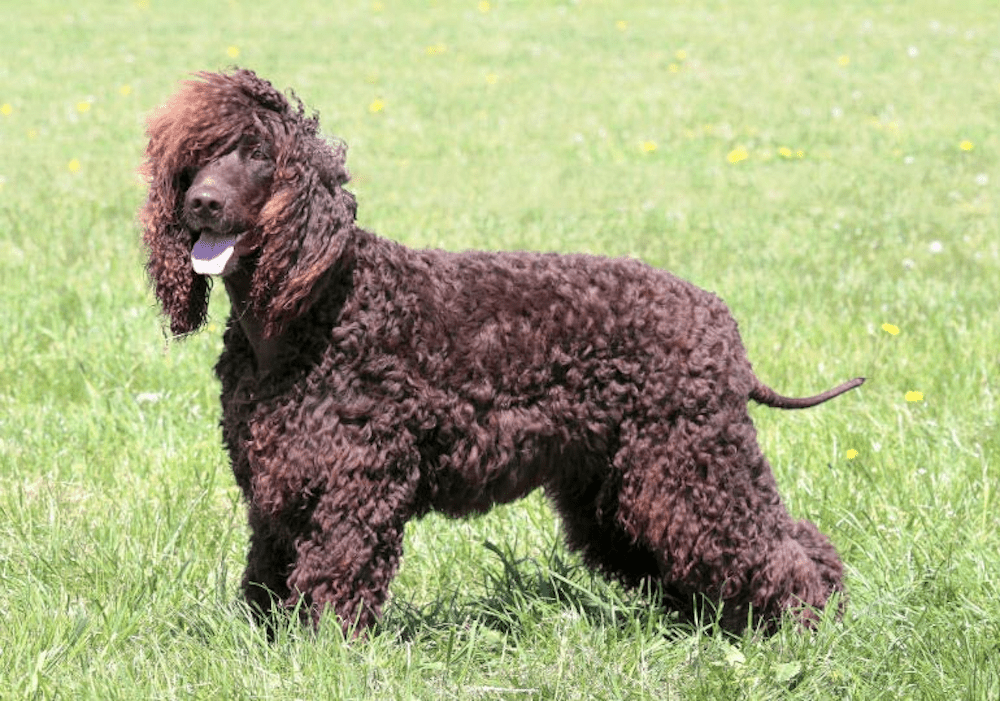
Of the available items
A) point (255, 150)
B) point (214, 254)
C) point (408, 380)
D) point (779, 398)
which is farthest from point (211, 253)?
point (779, 398)

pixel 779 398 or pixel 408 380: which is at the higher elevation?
pixel 408 380

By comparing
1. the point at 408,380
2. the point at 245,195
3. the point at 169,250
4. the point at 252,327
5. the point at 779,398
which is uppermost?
the point at 245,195

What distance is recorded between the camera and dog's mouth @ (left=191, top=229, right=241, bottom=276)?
3.04m

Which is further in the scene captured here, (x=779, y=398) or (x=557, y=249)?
(x=557, y=249)

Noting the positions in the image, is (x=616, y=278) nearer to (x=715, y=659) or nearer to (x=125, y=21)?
(x=715, y=659)

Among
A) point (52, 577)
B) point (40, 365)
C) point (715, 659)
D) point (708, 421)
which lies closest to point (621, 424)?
point (708, 421)

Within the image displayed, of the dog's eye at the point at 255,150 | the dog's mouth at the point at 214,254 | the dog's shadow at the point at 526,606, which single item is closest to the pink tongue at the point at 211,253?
the dog's mouth at the point at 214,254

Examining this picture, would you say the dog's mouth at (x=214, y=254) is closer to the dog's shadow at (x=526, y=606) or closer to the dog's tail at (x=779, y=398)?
the dog's shadow at (x=526, y=606)

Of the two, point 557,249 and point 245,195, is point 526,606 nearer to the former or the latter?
point 245,195

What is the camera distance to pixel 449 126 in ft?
37.1

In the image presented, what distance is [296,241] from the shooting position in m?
3.04

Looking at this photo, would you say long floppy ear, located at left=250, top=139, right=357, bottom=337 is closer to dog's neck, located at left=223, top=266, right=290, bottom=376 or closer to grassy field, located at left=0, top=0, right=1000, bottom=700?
dog's neck, located at left=223, top=266, right=290, bottom=376

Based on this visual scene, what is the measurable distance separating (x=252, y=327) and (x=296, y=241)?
0.28 m

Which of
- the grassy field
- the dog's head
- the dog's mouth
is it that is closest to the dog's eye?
the dog's head
